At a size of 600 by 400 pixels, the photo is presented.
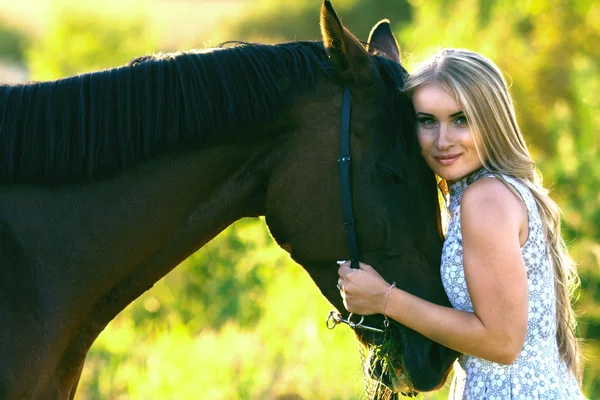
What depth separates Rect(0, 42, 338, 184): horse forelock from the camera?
2430 mm

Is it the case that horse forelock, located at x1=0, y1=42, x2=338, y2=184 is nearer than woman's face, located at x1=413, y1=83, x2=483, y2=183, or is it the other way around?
horse forelock, located at x1=0, y1=42, x2=338, y2=184

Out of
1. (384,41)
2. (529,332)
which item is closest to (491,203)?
(529,332)

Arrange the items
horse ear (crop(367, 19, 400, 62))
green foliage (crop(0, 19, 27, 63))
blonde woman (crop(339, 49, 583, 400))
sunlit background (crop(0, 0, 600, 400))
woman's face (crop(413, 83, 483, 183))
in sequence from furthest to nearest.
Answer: green foliage (crop(0, 19, 27, 63))
sunlit background (crop(0, 0, 600, 400))
horse ear (crop(367, 19, 400, 62))
woman's face (crop(413, 83, 483, 183))
blonde woman (crop(339, 49, 583, 400))

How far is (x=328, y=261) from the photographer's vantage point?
2668mm

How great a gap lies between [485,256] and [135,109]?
124 centimetres

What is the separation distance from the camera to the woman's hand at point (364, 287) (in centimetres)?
259

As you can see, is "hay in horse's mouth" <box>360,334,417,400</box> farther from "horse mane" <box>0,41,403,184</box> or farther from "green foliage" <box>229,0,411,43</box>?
"green foliage" <box>229,0,411,43</box>

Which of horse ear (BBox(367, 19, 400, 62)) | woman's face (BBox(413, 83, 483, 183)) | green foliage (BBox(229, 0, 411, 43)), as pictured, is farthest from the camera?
green foliage (BBox(229, 0, 411, 43))

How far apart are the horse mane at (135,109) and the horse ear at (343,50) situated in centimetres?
8

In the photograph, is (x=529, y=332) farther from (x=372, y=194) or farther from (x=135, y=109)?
(x=135, y=109)

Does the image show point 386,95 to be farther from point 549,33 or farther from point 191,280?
point 549,33

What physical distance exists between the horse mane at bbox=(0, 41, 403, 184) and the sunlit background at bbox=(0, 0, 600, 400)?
0.67 metres

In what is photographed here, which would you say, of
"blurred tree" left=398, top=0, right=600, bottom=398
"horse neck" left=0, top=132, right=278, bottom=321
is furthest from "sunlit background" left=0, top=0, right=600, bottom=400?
"horse neck" left=0, top=132, right=278, bottom=321

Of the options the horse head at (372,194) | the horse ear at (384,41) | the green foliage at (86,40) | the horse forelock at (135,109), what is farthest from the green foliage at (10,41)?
the horse head at (372,194)
